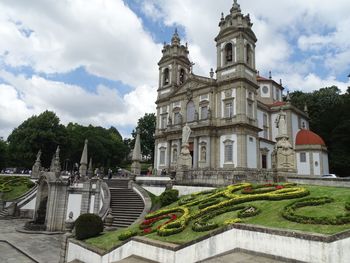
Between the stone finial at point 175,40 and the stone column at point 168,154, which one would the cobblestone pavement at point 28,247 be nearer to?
the stone column at point 168,154

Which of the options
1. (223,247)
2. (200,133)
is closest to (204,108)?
(200,133)

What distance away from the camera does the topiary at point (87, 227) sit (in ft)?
51.5

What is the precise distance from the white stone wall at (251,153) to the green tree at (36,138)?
33.4 metres

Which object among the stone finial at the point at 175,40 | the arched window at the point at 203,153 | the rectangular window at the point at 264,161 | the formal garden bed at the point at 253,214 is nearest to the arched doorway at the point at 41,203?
the formal garden bed at the point at 253,214

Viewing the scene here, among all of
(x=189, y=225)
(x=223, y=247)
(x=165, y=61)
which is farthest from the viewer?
(x=165, y=61)

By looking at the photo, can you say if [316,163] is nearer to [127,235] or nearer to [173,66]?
[173,66]

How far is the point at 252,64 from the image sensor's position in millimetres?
39062

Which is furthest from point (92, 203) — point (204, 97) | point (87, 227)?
point (204, 97)

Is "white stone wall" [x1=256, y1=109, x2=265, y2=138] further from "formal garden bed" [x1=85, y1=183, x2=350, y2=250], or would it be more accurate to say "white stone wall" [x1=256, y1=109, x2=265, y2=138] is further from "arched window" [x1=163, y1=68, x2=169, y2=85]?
"formal garden bed" [x1=85, y1=183, x2=350, y2=250]

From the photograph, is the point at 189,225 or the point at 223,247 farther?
the point at 189,225

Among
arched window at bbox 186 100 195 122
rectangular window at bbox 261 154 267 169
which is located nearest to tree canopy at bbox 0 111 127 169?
arched window at bbox 186 100 195 122

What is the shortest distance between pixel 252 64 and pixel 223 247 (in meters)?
32.8

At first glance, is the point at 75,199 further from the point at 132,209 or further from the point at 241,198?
the point at 241,198

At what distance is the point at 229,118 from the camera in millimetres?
36094
